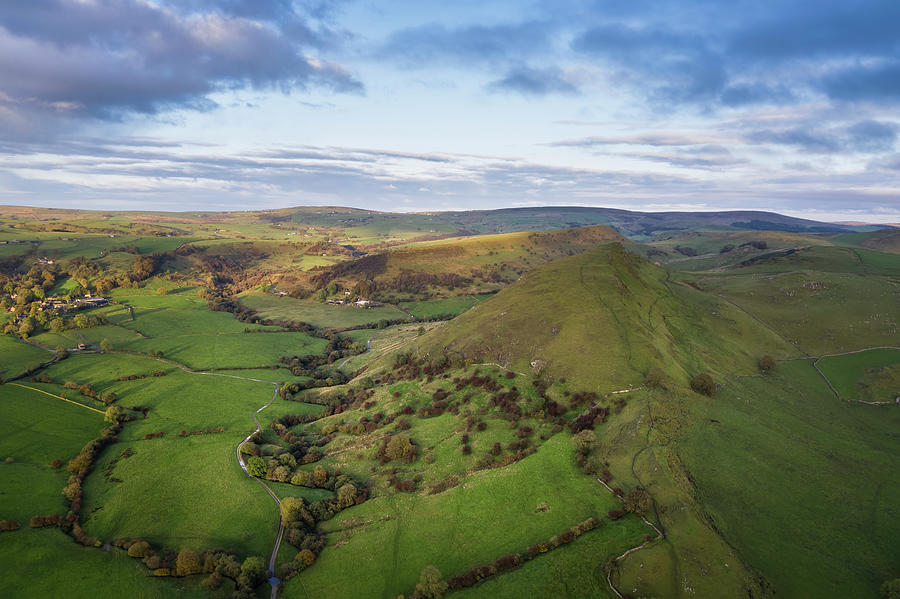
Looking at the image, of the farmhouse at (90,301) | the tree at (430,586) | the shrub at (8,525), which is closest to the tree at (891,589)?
the tree at (430,586)

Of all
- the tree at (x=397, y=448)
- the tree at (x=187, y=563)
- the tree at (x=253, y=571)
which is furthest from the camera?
the tree at (x=397, y=448)

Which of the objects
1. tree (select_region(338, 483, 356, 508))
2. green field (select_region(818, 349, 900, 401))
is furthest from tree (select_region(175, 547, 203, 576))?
green field (select_region(818, 349, 900, 401))

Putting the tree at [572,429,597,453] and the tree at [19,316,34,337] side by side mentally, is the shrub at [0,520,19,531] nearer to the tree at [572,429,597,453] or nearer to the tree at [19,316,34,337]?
the tree at [572,429,597,453]

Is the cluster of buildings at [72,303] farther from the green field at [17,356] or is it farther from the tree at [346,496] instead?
the tree at [346,496]

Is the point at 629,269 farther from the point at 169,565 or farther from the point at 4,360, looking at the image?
the point at 4,360

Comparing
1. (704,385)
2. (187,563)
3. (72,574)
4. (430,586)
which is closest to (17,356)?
(72,574)

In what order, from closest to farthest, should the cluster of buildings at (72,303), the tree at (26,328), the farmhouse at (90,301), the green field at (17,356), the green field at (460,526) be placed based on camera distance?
the green field at (460,526) → the green field at (17,356) → the tree at (26,328) → the cluster of buildings at (72,303) → the farmhouse at (90,301)
